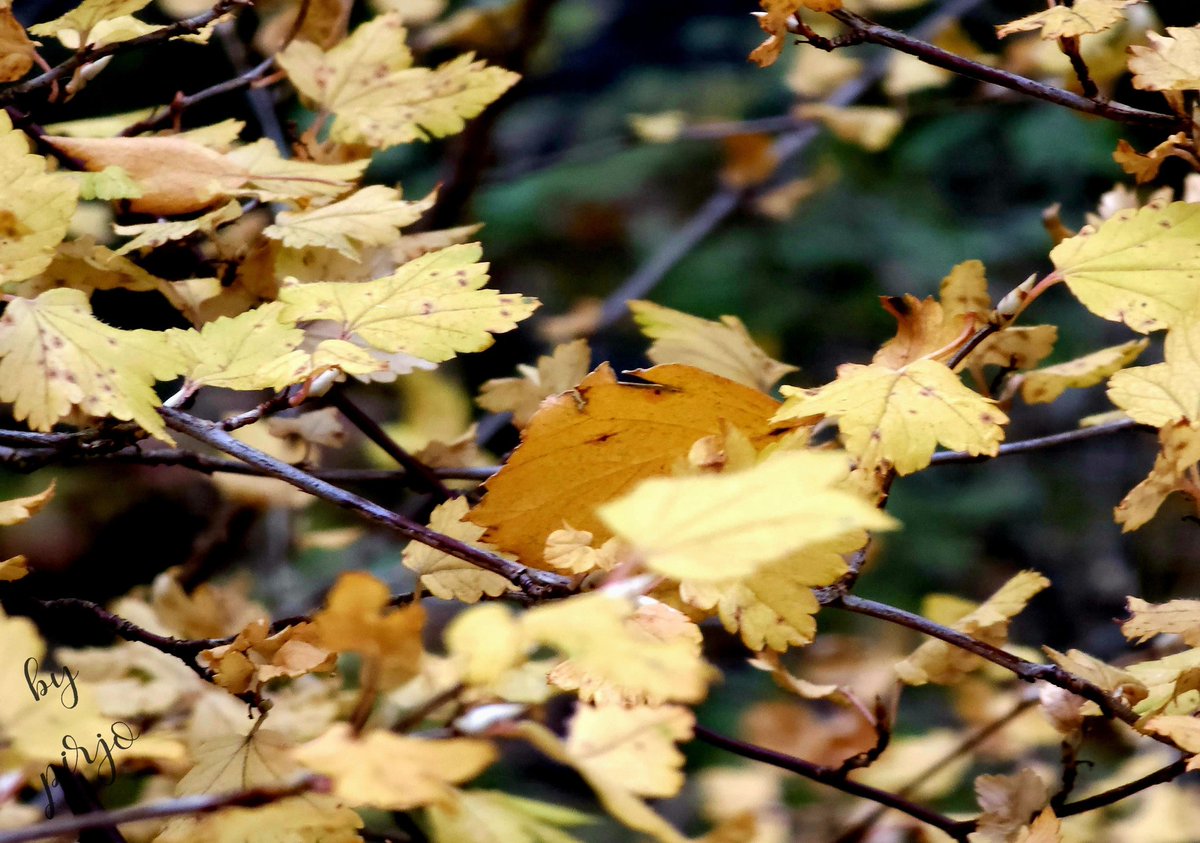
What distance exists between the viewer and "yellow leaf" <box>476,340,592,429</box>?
29.3 inches

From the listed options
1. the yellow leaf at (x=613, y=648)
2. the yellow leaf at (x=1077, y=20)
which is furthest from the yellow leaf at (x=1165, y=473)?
the yellow leaf at (x=613, y=648)

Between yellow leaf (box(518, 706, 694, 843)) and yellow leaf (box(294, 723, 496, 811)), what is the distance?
0.03m

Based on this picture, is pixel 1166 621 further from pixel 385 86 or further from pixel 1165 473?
pixel 385 86

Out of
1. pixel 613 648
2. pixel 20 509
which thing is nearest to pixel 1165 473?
pixel 613 648

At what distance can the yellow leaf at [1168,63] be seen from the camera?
564mm

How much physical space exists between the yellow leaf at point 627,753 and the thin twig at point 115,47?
49 centimetres

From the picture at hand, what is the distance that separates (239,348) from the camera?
583 millimetres

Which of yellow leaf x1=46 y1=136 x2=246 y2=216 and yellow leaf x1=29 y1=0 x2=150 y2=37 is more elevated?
yellow leaf x1=29 y1=0 x2=150 y2=37

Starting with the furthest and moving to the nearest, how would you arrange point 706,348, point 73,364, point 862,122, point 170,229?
point 862,122 < point 706,348 < point 170,229 < point 73,364

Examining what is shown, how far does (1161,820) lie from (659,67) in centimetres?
233

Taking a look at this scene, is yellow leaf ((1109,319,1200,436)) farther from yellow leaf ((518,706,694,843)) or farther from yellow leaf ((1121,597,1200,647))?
yellow leaf ((518,706,694,843))

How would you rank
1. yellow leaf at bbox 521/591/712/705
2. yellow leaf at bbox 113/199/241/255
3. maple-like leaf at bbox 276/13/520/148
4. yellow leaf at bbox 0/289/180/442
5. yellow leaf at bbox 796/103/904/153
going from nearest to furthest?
1. yellow leaf at bbox 521/591/712/705
2. yellow leaf at bbox 0/289/180/442
3. yellow leaf at bbox 113/199/241/255
4. maple-like leaf at bbox 276/13/520/148
5. yellow leaf at bbox 796/103/904/153

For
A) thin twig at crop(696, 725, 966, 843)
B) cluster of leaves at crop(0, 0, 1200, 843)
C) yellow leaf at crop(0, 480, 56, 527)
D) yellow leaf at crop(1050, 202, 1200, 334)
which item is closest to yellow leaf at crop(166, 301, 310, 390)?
cluster of leaves at crop(0, 0, 1200, 843)

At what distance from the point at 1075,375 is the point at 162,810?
1.97 feet
